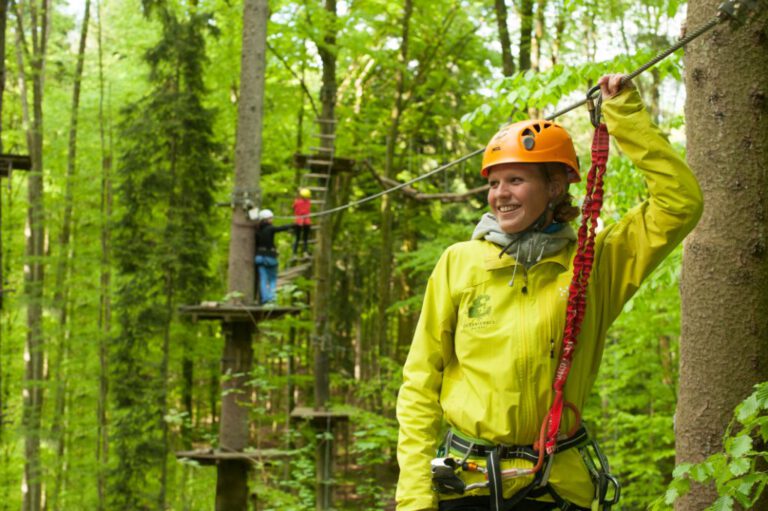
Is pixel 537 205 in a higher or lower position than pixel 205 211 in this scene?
lower

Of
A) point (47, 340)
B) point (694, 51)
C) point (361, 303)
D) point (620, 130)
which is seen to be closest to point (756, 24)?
point (694, 51)

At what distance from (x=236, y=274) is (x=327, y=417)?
3066mm

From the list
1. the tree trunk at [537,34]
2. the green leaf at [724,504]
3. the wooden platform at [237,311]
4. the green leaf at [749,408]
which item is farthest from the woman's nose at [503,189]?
the tree trunk at [537,34]

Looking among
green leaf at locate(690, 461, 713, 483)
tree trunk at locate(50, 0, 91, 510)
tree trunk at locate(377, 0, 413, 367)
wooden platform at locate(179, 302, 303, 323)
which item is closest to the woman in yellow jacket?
green leaf at locate(690, 461, 713, 483)

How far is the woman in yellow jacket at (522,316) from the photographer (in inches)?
83.4

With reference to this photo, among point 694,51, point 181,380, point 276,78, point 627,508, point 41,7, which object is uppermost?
point 41,7

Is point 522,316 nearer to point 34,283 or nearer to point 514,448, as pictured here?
point 514,448

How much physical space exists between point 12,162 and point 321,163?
4689 millimetres

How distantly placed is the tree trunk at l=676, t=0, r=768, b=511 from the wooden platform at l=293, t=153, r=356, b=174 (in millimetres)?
11063

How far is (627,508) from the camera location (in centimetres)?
1216

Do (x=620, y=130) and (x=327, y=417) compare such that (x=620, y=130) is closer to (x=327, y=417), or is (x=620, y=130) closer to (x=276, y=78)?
(x=327, y=417)

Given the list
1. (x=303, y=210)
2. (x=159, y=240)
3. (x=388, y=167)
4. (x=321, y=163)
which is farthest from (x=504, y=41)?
(x=159, y=240)

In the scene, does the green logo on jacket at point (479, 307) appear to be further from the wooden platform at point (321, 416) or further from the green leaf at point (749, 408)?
the wooden platform at point (321, 416)

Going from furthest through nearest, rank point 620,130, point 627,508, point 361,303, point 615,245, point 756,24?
point 361,303 < point 627,508 < point 756,24 < point 615,245 < point 620,130
